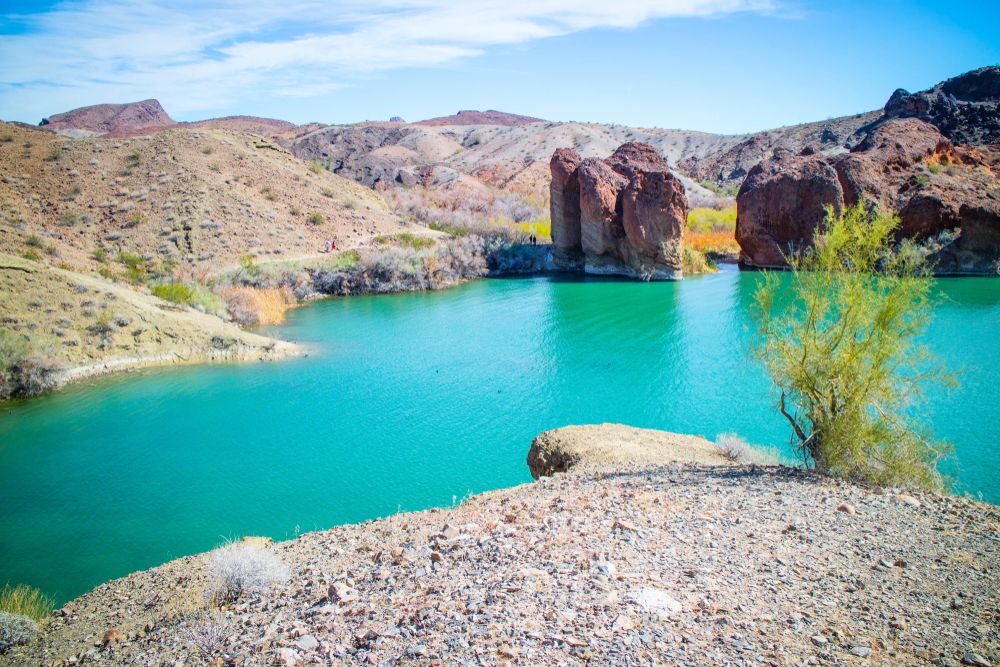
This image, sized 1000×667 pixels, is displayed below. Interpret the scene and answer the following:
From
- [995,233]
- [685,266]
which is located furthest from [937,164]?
[685,266]

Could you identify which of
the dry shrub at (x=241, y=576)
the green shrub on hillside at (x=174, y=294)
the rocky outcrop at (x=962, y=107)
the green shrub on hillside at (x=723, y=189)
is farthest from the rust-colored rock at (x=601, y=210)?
the green shrub on hillside at (x=723, y=189)

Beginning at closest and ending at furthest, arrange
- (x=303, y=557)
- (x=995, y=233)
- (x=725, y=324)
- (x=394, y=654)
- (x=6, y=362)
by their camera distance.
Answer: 1. (x=394, y=654)
2. (x=303, y=557)
3. (x=6, y=362)
4. (x=725, y=324)
5. (x=995, y=233)

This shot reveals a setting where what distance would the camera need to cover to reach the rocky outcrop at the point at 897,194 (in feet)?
90.9

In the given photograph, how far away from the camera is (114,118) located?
72.1m

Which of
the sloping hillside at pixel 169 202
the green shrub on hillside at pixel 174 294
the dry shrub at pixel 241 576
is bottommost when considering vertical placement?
the dry shrub at pixel 241 576

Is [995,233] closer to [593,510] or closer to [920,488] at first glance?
[920,488]

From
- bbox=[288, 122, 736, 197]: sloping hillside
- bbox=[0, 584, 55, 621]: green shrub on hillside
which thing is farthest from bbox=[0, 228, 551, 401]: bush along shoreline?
bbox=[288, 122, 736, 197]: sloping hillside

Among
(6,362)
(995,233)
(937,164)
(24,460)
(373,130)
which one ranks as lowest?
(24,460)

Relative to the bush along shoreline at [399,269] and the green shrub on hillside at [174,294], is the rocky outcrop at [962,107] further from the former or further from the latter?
the green shrub on hillside at [174,294]

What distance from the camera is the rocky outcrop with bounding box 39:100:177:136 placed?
2729 inches

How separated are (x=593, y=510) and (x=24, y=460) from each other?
10.3 meters

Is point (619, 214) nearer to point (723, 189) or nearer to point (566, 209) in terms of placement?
point (566, 209)

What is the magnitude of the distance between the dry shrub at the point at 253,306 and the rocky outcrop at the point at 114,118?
2220 inches

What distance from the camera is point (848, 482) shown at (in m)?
7.20
